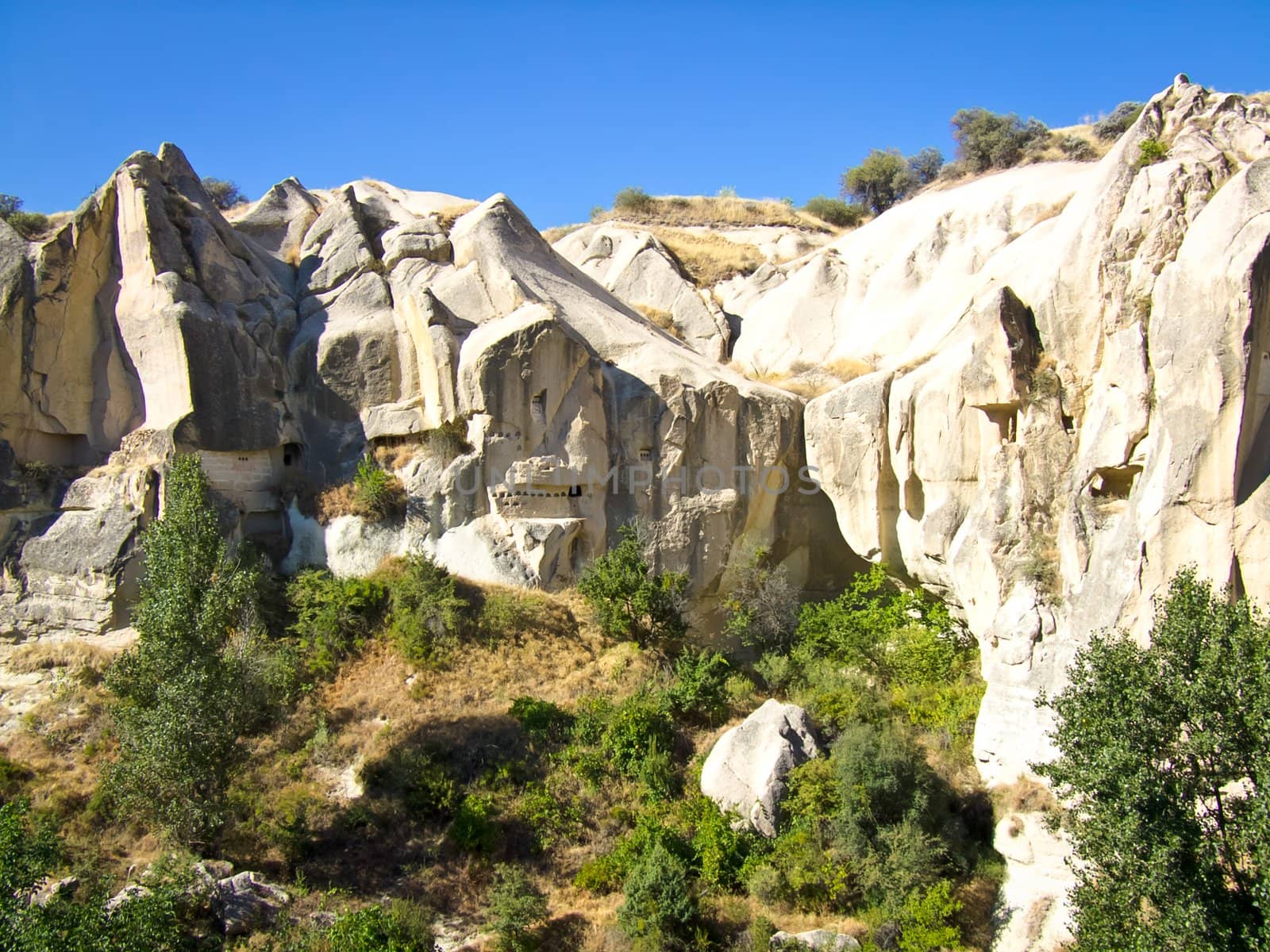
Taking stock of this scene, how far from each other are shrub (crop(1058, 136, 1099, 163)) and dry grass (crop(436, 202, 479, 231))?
16.7m

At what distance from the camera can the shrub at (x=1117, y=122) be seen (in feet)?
100

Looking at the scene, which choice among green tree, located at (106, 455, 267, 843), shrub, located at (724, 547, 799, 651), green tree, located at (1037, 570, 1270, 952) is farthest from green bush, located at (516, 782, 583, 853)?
green tree, located at (1037, 570, 1270, 952)

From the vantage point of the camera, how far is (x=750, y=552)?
19.7 meters

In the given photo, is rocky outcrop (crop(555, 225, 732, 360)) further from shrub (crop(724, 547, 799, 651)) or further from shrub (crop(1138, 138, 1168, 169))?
shrub (crop(1138, 138, 1168, 169))

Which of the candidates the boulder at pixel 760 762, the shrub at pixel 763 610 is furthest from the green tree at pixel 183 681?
the shrub at pixel 763 610

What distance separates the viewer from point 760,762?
14703 mm

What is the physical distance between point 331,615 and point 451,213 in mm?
13373

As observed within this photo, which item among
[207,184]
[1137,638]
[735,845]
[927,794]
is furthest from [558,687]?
[207,184]

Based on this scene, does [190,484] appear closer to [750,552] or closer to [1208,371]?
[750,552]

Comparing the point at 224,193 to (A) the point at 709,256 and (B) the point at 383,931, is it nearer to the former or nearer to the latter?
(A) the point at 709,256

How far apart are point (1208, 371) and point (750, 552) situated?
867 centimetres

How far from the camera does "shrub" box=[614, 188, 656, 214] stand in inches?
1447

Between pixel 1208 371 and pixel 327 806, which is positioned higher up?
pixel 1208 371

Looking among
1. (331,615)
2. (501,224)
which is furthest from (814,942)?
(501,224)
